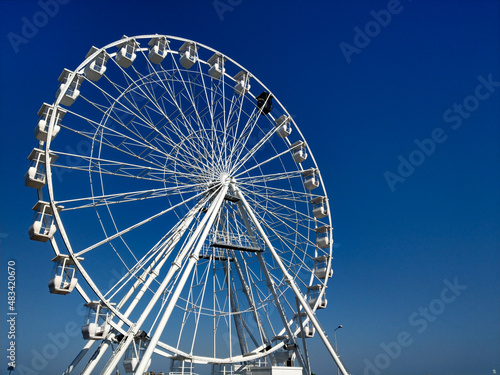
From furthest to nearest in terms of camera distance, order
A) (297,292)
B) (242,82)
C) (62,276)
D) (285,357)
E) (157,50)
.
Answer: (242,82), (285,357), (157,50), (297,292), (62,276)

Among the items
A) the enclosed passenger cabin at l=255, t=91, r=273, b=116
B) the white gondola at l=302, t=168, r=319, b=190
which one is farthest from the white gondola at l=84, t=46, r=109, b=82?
the white gondola at l=302, t=168, r=319, b=190

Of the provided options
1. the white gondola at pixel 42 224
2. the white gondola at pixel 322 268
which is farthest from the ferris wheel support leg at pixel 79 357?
the white gondola at pixel 322 268

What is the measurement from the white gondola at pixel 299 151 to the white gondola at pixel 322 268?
561cm

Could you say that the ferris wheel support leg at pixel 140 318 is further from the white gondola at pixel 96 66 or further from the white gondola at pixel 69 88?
the white gondola at pixel 96 66

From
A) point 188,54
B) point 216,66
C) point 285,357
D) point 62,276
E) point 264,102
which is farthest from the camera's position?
point 264,102

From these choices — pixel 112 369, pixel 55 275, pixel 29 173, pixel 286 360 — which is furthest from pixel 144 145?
pixel 286 360

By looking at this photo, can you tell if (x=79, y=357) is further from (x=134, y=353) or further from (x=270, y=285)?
(x=270, y=285)

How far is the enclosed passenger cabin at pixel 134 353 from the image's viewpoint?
49.8ft

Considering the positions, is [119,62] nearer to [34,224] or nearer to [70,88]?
[70,88]

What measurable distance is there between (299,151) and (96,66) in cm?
1179

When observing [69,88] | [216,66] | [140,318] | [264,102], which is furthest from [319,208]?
[69,88]

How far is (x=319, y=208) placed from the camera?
2330 centimetres

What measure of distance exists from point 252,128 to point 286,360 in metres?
11.9

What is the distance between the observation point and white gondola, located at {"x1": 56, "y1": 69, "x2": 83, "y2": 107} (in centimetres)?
1670
